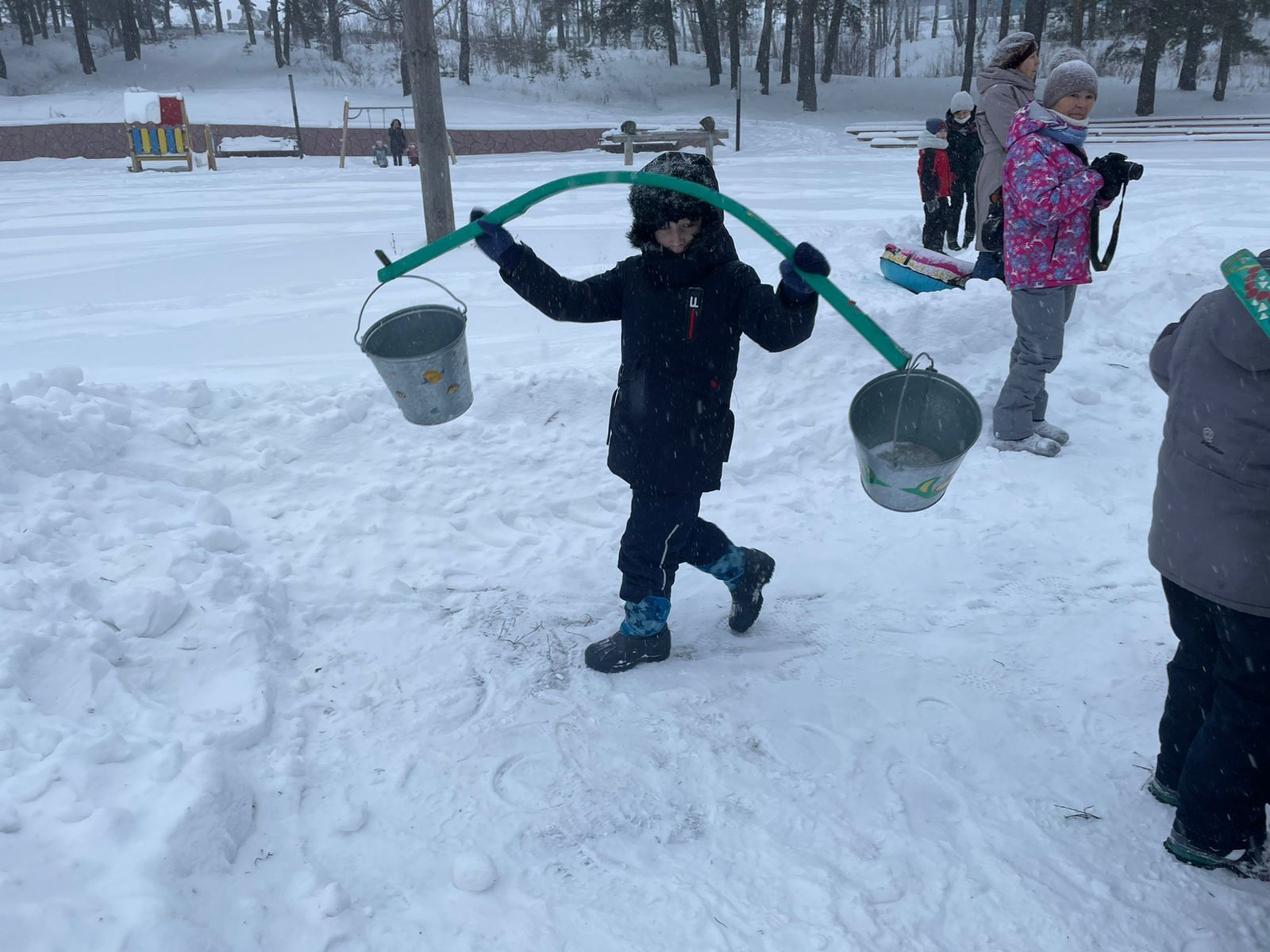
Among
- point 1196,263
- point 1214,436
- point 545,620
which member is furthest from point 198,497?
point 1196,263

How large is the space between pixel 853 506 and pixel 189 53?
1674 inches

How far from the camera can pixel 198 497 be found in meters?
3.76

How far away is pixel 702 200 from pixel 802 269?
348 millimetres

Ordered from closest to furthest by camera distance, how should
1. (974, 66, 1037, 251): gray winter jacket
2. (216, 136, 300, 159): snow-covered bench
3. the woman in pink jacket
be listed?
the woman in pink jacket
(974, 66, 1037, 251): gray winter jacket
(216, 136, 300, 159): snow-covered bench

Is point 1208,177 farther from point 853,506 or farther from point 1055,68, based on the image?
point 853,506

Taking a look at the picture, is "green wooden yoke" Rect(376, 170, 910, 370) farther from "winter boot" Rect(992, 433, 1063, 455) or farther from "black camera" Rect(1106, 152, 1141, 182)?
"winter boot" Rect(992, 433, 1063, 455)

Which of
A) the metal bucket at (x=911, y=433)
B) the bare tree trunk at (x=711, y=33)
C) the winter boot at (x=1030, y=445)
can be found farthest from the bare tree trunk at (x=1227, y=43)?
the metal bucket at (x=911, y=433)

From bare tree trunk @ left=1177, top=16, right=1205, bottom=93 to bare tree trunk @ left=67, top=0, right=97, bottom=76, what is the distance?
120 ft

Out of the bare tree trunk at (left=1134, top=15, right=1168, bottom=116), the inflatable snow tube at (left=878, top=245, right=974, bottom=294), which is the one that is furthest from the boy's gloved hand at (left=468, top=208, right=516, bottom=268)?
the bare tree trunk at (left=1134, top=15, right=1168, bottom=116)

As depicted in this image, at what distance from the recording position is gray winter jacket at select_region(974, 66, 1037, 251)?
18.2 ft

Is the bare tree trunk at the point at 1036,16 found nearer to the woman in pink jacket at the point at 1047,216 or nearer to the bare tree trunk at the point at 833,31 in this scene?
the bare tree trunk at the point at 833,31

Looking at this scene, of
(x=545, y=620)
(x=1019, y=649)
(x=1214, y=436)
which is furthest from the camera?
(x=545, y=620)

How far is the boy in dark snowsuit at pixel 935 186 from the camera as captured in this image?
7910 mm

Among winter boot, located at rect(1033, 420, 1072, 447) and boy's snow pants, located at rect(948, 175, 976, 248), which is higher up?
boy's snow pants, located at rect(948, 175, 976, 248)
